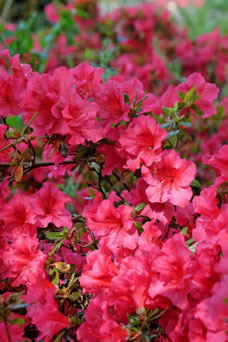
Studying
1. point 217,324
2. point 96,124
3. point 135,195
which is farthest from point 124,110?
point 217,324

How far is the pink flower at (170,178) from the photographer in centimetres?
92

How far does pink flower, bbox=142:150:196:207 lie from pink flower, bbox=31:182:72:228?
0.21 metres

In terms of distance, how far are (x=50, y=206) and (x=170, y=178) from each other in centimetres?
30

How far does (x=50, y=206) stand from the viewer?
1.02 meters

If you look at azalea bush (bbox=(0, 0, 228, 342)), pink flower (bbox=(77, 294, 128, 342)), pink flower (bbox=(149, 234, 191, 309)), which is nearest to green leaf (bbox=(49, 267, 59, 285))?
azalea bush (bbox=(0, 0, 228, 342))

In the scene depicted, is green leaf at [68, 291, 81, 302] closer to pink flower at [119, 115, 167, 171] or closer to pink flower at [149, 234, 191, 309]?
pink flower at [149, 234, 191, 309]

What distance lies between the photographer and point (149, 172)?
0.95 meters

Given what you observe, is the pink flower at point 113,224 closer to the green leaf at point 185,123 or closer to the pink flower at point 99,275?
the pink flower at point 99,275

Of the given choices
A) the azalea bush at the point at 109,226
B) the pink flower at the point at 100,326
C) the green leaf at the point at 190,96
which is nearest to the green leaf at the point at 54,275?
the azalea bush at the point at 109,226

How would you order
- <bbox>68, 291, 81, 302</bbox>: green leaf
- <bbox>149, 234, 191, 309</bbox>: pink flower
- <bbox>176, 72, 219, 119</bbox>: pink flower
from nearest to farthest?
<bbox>149, 234, 191, 309</bbox>: pink flower → <bbox>68, 291, 81, 302</bbox>: green leaf → <bbox>176, 72, 219, 119</bbox>: pink flower

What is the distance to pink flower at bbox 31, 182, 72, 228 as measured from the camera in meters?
1.00

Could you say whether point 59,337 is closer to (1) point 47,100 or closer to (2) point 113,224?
(2) point 113,224

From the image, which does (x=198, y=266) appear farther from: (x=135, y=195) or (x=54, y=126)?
(x=54, y=126)

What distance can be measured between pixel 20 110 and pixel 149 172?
346 millimetres
